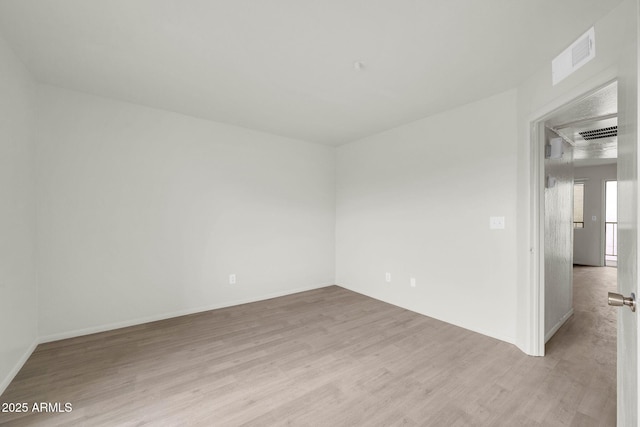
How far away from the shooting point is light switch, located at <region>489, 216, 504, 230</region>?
274 centimetres

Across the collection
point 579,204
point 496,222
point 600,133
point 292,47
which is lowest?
point 496,222

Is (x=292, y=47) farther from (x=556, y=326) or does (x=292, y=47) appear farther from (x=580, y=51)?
(x=556, y=326)

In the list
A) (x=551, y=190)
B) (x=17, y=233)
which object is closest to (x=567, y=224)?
(x=551, y=190)

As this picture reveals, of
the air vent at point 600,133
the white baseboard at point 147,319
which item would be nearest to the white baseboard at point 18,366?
the white baseboard at point 147,319

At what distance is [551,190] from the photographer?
275 centimetres

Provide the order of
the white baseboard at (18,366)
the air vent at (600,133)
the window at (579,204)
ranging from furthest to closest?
the window at (579,204), the air vent at (600,133), the white baseboard at (18,366)

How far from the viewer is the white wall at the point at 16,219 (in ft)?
6.38

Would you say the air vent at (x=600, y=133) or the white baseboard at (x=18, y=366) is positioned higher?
the air vent at (x=600, y=133)

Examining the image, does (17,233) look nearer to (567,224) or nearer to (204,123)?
(204,123)

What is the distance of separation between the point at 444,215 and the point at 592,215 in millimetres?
6168

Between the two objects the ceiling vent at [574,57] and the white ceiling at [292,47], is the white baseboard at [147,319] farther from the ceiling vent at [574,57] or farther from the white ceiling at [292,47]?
the ceiling vent at [574,57]

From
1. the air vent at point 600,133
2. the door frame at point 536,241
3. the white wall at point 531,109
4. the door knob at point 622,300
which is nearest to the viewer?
the door knob at point 622,300

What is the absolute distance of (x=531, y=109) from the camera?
239 cm

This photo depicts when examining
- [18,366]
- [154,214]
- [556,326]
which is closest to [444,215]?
[556,326]
